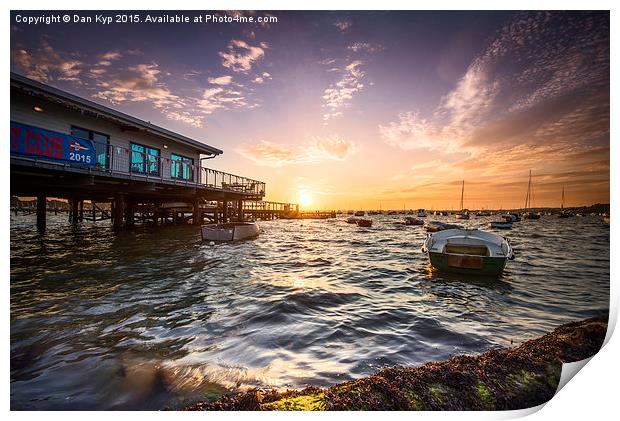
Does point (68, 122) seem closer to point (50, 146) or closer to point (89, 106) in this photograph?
point (89, 106)

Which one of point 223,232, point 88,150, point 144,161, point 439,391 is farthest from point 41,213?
point 439,391

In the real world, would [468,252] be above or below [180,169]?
below

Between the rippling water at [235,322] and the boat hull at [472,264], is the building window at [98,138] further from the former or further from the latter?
the boat hull at [472,264]

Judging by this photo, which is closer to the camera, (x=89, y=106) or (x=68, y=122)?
(x=68, y=122)

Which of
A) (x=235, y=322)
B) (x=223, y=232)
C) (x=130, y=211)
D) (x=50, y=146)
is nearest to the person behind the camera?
(x=235, y=322)

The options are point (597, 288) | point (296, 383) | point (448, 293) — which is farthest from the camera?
point (597, 288)

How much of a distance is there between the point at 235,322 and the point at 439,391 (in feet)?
11.3

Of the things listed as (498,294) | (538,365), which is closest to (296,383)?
(538,365)

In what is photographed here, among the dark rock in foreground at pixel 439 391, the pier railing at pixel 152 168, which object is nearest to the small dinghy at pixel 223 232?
the pier railing at pixel 152 168

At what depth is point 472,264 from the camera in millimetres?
8258

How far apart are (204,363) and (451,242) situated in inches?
340

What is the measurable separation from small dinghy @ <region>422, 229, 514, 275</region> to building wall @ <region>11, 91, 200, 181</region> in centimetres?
1414

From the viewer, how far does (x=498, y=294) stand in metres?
7.09
